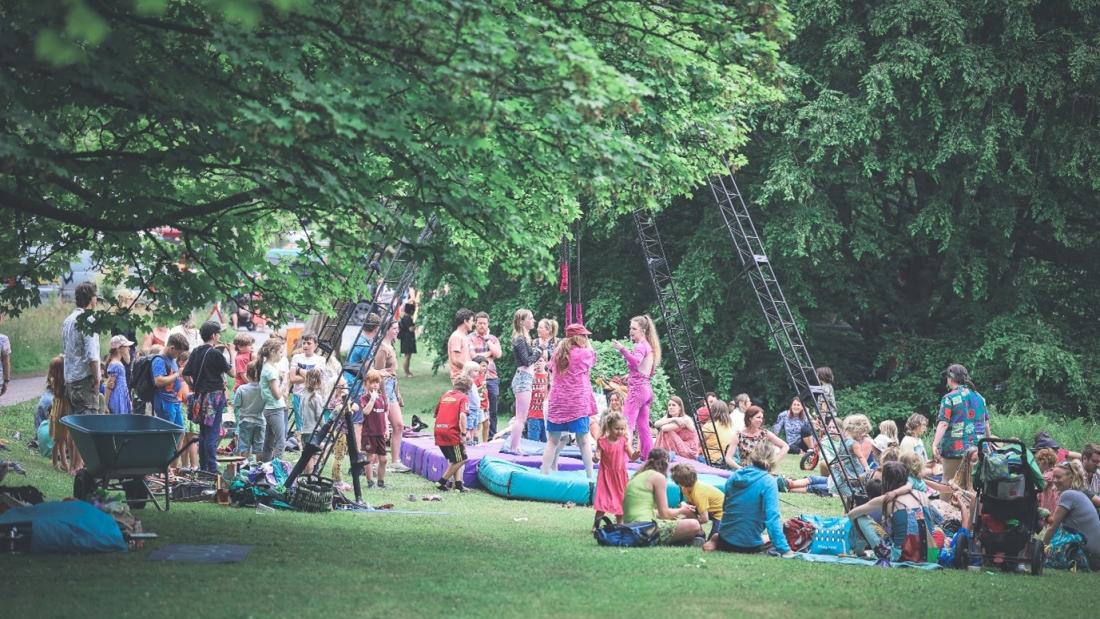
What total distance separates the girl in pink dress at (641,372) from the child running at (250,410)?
4543 mm

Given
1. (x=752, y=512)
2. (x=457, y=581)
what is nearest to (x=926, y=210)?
(x=752, y=512)

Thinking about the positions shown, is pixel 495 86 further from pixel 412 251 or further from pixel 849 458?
pixel 849 458

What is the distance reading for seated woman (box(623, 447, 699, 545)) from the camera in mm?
10883

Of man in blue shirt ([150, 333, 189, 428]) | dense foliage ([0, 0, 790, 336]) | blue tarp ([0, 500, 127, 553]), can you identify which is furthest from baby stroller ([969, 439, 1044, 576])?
man in blue shirt ([150, 333, 189, 428])

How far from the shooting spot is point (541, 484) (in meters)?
13.9

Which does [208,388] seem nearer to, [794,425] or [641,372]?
[641,372]

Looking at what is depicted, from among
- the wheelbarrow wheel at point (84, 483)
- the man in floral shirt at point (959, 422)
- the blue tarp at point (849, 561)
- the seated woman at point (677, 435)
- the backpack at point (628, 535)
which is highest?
the man in floral shirt at point (959, 422)

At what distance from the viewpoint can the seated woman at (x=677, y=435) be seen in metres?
16.2

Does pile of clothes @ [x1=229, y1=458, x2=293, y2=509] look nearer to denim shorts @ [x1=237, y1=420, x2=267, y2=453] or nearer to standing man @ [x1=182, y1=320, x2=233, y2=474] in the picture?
standing man @ [x1=182, y1=320, x2=233, y2=474]

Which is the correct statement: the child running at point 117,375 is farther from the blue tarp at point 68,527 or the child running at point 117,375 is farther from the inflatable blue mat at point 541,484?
the inflatable blue mat at point 541,484

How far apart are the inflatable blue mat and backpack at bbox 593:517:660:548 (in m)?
2.95

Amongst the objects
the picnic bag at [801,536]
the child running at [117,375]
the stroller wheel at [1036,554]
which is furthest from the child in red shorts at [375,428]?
the stroller wheel at [1036,554]

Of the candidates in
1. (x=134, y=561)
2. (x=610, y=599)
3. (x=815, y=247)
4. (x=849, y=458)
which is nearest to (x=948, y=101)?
(x=815, y=247)

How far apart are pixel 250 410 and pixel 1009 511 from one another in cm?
854
